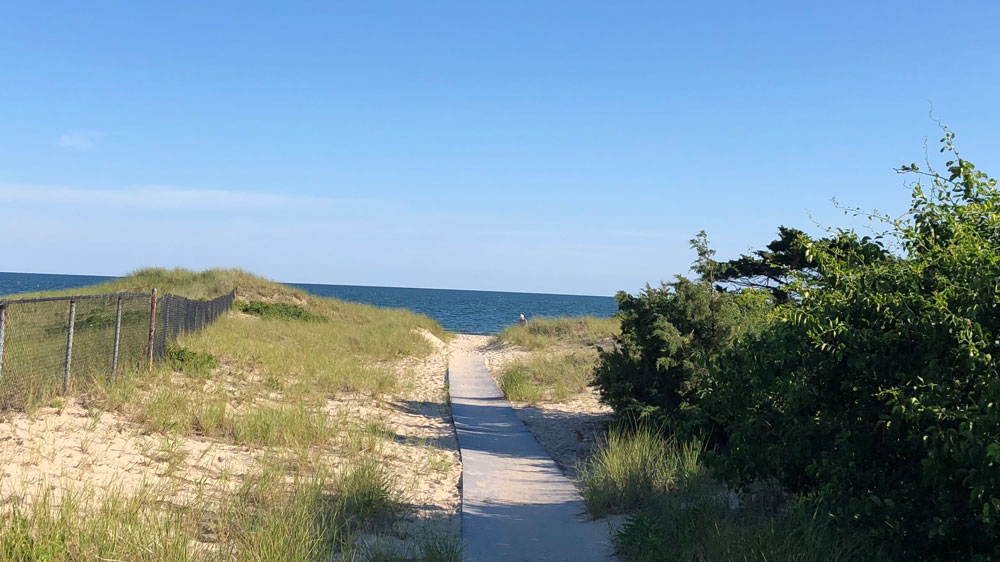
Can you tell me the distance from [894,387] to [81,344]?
14120 millimetres

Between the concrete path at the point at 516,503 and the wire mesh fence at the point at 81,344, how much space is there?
532cm

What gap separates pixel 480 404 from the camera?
1469 centimetres

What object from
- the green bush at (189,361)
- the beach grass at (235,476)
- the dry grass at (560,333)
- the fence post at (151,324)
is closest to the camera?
the beach grass at (235,476)

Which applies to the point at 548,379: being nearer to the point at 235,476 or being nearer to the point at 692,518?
the point at 235,476

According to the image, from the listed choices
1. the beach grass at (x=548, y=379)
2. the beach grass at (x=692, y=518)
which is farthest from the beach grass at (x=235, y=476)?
the beach grass at (x=548, y=379)

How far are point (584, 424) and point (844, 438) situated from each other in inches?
333

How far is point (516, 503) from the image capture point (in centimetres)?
745

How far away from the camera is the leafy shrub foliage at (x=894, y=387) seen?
3.81 meters

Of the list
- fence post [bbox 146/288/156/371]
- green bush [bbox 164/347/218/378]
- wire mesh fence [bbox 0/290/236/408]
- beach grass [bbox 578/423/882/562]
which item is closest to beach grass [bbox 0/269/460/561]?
green bush [bbox 164/347/218/378]

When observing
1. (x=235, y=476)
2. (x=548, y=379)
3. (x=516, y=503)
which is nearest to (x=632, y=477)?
(x=516, y=503)

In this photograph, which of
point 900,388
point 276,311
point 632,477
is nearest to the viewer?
point 900,388

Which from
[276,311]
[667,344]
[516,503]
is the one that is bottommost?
[516,503]

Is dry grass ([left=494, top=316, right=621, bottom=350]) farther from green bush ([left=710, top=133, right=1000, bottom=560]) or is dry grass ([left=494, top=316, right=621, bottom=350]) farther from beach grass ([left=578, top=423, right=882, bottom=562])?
green bush ([left=710, top=133, right=1000, bottom=560])

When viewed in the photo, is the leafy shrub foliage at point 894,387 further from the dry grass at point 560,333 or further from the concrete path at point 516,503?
the dry grass at point 560,333
